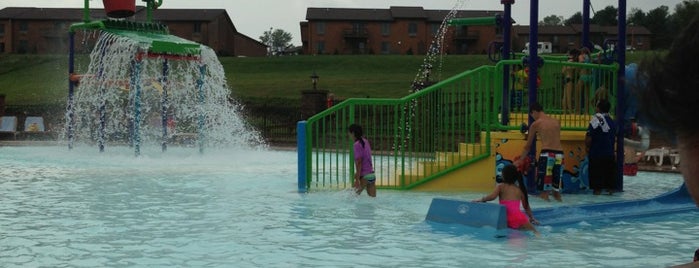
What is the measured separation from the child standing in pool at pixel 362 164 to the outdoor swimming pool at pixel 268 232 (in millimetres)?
218

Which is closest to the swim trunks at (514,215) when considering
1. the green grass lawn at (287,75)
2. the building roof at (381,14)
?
the green grass lawn at (287,75)

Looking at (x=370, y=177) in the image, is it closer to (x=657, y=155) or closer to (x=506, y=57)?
(x=506, y=57)

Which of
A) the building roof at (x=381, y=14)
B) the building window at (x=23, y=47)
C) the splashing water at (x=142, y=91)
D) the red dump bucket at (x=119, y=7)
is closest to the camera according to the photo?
the splashing water at (x=142, y=91)

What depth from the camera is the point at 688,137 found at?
1.09 metres

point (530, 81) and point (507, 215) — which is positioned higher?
point (530, 81)

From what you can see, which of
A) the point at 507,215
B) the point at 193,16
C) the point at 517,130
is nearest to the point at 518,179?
the point at 507,215

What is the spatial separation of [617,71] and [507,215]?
6.07 meters

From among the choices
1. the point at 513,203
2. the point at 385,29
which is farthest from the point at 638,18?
the point at 513,203

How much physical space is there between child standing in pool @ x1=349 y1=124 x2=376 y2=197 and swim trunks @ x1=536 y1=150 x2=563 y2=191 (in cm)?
251

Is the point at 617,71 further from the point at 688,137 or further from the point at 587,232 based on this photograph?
the point at 688,137

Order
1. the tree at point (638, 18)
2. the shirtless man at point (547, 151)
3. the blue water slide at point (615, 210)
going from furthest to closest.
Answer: the tree at point (638, 18) → the shirtless man at point (547, 151) → the blue water slide at point (615, 210)

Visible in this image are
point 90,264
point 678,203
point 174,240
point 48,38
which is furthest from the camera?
point 48,38

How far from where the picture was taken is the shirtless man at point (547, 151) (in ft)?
42.4

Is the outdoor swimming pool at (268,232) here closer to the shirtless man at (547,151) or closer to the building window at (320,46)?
the shirtless man at (547,151)
